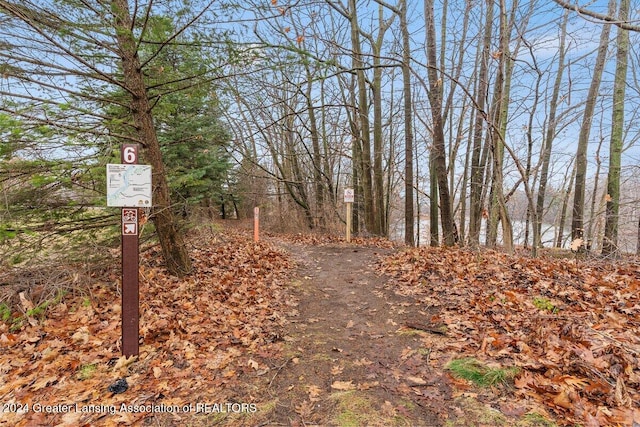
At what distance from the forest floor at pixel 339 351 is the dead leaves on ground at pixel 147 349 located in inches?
0.7

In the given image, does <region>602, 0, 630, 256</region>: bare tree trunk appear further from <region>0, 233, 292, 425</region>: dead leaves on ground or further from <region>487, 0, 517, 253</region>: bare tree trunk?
<region>0, 233, 292, 425</region>: dead leaves on ground

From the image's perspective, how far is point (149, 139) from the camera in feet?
16.7

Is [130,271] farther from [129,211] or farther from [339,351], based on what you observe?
[339,351]

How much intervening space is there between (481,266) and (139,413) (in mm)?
5389

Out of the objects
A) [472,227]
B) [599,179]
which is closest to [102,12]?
[472,227]

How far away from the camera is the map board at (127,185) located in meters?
3.16

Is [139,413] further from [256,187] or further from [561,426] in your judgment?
[256,187]

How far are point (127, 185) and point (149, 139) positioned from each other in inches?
88.4

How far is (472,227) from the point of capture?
38.1 ft

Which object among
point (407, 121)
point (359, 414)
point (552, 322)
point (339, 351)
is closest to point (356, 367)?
point (339, 351)

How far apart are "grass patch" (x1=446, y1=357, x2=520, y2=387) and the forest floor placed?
0.02 metres

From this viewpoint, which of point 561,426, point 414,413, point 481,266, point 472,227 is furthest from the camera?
point 472,227

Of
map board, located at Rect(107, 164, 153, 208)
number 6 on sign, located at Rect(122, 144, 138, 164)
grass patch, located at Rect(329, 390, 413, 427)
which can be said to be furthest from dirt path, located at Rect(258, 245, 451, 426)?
number 6 on sign, located at Rect(122, 144, 138, 164)

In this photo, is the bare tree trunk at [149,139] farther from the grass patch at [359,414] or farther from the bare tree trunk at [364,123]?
the bare tree trunk at [364,123]
